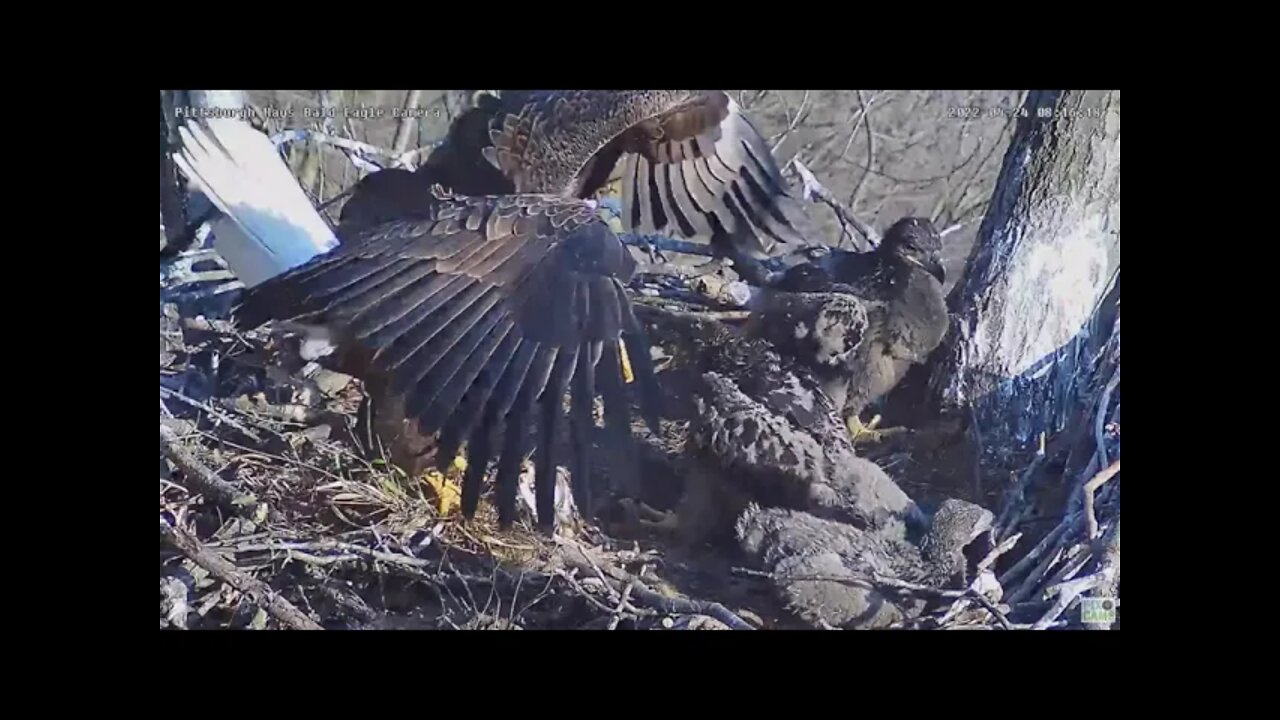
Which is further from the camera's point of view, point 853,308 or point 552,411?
point 853,308

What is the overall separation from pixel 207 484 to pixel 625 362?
0.98 m

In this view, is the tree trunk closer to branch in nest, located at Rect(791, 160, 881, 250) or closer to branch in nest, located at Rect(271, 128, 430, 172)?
branch in nest, located at Rect(791, 160, 881, 250)

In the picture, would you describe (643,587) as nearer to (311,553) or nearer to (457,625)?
(457,625)

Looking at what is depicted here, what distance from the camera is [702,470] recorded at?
9.53 feet

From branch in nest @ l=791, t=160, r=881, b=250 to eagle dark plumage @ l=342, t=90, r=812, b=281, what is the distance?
0.14 ft

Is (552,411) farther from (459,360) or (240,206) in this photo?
(240,206)

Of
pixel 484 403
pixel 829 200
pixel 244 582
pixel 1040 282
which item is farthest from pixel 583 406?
pixel 1040 282

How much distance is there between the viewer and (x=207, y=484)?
292 cm

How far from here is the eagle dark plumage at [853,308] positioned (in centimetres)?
293

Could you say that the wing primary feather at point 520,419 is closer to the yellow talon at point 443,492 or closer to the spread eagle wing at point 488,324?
the spread eagle wing at point 488,324

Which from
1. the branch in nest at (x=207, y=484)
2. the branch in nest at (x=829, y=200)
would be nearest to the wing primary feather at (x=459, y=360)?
the branch in nest at (x=207, y=484)

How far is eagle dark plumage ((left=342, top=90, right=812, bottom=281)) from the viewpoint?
2885 millimetres

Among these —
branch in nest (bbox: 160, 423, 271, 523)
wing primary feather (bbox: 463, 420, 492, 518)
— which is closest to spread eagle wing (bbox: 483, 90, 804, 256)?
wing primary feather (bbox: 463, 420, 492, 518)

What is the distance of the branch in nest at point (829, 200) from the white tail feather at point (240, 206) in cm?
105
